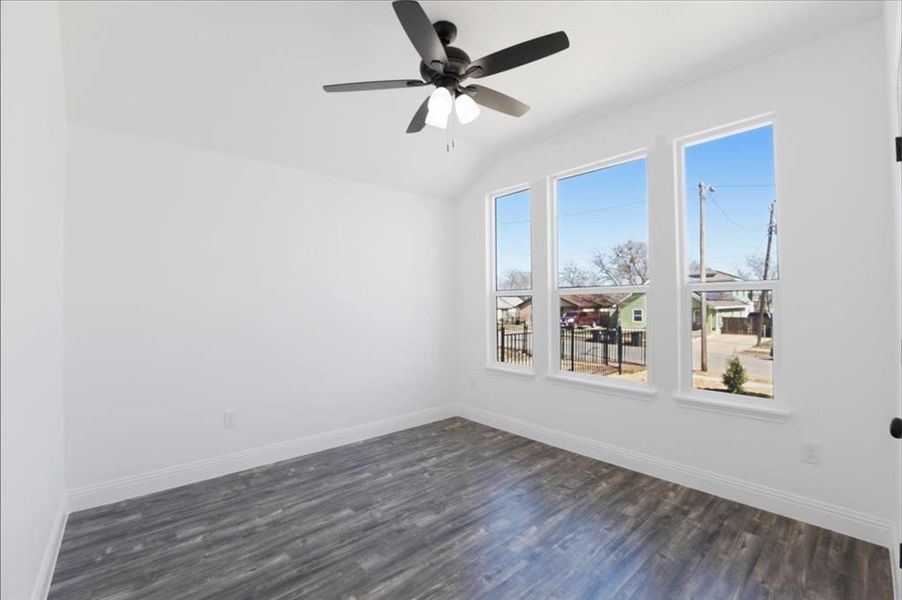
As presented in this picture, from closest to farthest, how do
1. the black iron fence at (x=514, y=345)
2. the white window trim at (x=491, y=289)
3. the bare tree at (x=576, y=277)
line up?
the bare tree at (x=576, y=277)
the black iron fence at (x=514, y=345)
the white window trim at (x=491, y=289)

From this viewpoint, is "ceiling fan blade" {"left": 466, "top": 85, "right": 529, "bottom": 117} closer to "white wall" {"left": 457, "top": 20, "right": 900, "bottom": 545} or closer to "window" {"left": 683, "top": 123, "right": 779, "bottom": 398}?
"white wall" {"left": 457, "top": 20, "right": 900, "bottom": 545}

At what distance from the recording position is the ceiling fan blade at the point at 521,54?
6.05 ft

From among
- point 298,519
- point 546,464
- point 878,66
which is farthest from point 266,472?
point 878,66

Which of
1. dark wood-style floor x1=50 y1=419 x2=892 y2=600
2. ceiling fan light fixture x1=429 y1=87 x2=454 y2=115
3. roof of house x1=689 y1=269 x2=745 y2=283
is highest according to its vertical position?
ceiling fan light fixture x1=429 y1=87 x2=454 y2=115

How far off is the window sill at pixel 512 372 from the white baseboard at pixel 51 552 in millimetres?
3457

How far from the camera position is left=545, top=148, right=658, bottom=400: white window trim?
3217 millimetres

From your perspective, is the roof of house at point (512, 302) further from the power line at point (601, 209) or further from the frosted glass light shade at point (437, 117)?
the frosted glass light shade at point (437, 117)

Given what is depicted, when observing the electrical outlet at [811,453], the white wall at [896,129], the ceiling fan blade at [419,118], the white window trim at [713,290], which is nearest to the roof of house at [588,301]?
the white window trim at [713,290]

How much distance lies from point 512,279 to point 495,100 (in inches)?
90.6

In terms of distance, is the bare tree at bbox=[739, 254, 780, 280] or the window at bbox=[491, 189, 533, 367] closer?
the bare tree at bbox=[739, 254, 780, 280]

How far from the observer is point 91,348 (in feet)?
8.76

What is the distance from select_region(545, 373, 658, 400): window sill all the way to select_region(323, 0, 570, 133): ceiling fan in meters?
2.28

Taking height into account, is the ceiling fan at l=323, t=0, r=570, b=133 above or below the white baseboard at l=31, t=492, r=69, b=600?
above

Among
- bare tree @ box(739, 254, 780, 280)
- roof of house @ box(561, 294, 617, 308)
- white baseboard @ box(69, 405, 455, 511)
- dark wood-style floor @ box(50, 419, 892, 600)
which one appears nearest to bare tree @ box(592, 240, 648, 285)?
roof of house @ box(561, 294, 617, 308)
